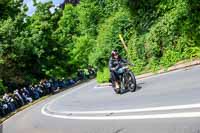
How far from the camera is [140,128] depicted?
9672 mm

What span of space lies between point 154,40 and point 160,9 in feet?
6.71

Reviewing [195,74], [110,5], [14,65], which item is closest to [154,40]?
[195,74]

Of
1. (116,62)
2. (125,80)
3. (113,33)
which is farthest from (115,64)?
(113,33)

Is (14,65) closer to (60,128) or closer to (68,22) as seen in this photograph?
(68,22)

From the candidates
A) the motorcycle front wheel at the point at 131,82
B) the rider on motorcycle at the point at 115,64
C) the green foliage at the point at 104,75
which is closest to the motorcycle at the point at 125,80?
the motorcycle front wheel at the point at 131,82

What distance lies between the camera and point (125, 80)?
17.6 meters

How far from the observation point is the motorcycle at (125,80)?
56.5 ft

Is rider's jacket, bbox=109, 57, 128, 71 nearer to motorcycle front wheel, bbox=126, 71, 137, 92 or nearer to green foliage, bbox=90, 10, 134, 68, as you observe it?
motorcycle front wheel, bbox=126, 71, 137, 92

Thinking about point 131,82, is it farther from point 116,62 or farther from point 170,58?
point 170,58

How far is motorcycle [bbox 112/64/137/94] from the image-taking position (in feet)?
56.5

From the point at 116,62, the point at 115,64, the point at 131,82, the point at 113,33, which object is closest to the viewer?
the point at 131,82

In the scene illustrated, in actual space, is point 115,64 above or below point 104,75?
above

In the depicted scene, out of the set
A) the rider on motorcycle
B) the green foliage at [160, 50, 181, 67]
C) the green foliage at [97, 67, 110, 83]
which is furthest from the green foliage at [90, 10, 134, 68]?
the rider on motorcycle

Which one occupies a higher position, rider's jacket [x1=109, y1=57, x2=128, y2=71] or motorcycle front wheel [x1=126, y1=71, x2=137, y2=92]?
rider's jacket [x1=109, y1=57, x2=128, y2=71]
